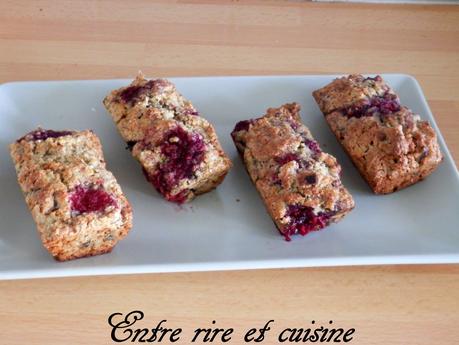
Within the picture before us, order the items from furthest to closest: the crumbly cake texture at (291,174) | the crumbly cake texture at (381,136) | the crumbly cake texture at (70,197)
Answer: the crumbly cake texture at (381,136)
the crumbly cake texture at (291,174)
the crumbly cake texture at (70,197)

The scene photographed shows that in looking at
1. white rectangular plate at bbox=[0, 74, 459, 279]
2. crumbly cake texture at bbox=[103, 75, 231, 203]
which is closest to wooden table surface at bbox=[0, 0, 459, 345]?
white rectangular plate at bbox=[0, 74, 459, 279]

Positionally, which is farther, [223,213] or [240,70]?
[240,70]

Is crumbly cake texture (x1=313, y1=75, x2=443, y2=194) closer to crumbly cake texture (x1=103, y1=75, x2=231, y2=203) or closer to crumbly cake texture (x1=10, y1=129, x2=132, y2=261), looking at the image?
crumbly cake texture (x1=103, y1=75, x2=231, y2=203)

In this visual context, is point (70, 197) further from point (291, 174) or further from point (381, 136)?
point (381, 136)

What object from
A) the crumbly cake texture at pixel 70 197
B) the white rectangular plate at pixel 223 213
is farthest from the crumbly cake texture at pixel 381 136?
the crumbly cake texture at pixel 70 197

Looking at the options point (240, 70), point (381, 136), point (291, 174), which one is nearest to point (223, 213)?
point (291, 174)

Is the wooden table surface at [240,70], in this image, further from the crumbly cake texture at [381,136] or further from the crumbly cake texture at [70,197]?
the crumbly cake texture at [381,136]
